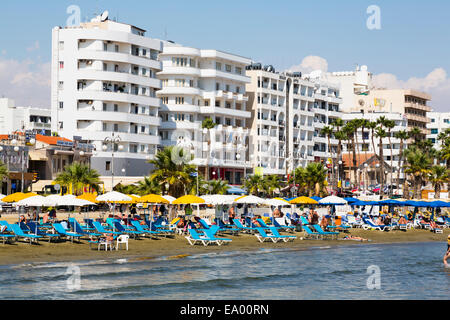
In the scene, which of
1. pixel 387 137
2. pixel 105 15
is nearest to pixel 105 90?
pixel 105 15

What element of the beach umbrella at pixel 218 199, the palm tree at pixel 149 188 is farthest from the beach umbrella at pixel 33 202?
the palm tree at pixel 149 188

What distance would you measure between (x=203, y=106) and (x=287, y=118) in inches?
785

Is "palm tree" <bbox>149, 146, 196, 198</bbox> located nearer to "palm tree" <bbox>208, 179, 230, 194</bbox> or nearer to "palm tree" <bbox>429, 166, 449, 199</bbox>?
"palm tree" <bbox>208, 179, 230, 194</bbox>

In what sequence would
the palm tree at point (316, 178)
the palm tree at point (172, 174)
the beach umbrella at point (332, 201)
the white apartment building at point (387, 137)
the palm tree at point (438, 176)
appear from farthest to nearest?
the white apartment building at point (387, 137), the palm tree at point (438, 176), the palm tree at point (316, 178), the beach umbrella at point (332, 201), the palm tree at point (172, 174)

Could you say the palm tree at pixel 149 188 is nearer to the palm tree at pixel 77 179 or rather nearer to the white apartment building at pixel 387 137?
the palm tree at pixel 77 179

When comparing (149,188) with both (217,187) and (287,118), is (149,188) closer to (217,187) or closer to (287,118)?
(217,187)

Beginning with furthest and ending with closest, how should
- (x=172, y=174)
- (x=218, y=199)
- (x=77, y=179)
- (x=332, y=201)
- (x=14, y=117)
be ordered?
(x=14, y=117) → (x=77, y=179) → (x=332, y=201) → (x=172, y=174) → (x=218, y=199)

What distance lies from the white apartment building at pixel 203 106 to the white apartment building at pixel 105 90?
6.55 m

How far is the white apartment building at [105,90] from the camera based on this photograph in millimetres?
84000

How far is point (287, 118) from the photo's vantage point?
114 meters

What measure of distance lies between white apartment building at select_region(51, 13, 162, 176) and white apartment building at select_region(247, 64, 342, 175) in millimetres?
22272

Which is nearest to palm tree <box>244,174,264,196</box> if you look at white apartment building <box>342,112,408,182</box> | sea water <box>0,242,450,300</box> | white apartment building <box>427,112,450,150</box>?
sea water <box>0,242,450,300</box>
